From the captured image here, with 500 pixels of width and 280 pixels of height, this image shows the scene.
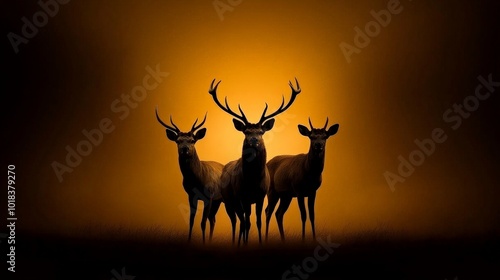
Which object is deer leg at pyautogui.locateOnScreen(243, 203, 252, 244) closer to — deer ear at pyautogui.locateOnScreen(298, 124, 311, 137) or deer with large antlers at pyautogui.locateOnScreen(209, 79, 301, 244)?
deer with large antlers at pyautogui.locateOnScreen(209, 79, 301, 244)

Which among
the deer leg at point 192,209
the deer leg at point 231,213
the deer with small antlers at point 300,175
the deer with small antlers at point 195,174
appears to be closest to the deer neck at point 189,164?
the deer with small antlers at point 195,174

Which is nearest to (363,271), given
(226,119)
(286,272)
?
(286,272)

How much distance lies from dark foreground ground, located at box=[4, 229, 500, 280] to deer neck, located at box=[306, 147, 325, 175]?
625 millimetres

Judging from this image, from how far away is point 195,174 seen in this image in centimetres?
896

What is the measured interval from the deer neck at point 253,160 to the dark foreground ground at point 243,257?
0.67 metres

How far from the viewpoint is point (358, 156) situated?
10375mm

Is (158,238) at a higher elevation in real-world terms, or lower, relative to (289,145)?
lower

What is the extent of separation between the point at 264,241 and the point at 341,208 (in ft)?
4.20

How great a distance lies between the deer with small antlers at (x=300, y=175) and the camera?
352 inches

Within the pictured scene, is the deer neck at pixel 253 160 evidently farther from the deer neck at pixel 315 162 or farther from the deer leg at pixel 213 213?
the deer leg at pixel 213 213

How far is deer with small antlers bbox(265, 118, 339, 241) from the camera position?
29.4ft

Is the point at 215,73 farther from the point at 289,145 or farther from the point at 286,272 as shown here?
the point at 286,272

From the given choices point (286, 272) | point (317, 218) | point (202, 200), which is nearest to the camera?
point (286, 272)

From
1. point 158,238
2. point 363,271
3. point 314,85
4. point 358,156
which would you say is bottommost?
point 363,271
